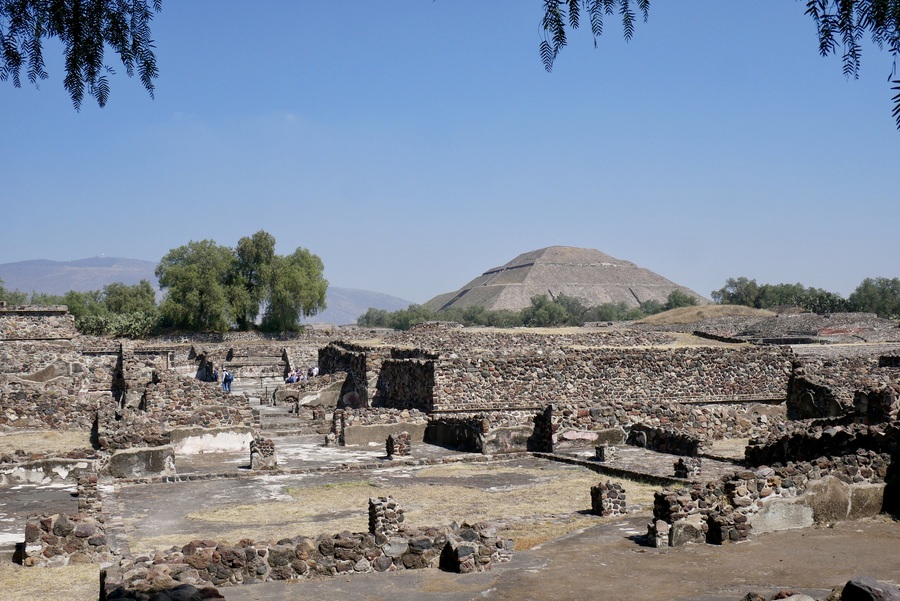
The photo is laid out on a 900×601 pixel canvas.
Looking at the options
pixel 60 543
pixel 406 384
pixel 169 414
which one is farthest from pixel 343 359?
pixel 60 543

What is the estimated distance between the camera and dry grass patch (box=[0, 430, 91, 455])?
2045cm

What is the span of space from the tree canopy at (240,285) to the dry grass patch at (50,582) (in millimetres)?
52328

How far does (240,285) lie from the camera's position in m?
65.2

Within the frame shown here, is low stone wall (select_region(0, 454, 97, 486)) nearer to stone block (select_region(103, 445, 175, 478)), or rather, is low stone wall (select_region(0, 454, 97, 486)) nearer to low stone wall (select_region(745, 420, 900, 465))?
stone block (select_region(103, 445, 175, 478))

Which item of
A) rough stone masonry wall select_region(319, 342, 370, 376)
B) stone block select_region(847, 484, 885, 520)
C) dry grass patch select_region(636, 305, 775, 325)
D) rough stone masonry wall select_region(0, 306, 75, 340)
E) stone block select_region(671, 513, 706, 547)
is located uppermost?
dry grass patch select_region(636, 305, 775, 325)

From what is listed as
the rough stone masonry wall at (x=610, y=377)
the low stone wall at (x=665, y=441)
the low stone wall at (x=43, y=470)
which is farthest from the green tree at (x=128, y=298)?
the low stone wall at (x=665, y=441)

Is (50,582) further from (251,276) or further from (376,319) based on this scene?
(376,319)

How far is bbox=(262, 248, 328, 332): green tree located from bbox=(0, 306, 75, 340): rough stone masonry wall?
23.2 metres

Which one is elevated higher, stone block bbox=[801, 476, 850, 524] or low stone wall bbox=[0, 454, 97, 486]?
stone block bbox=[801, 476, 850, 524]

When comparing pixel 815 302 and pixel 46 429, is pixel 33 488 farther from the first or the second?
pixel 815 302

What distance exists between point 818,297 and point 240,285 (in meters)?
65.3

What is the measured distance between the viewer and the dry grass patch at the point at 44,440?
20.5 metres

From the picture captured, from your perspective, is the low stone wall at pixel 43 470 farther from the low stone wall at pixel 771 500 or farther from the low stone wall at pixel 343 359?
the low stone wall at pixel 343 359

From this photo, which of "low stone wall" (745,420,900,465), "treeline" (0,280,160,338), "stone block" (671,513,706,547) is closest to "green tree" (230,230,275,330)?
"treeline" (0,280,160,338)
